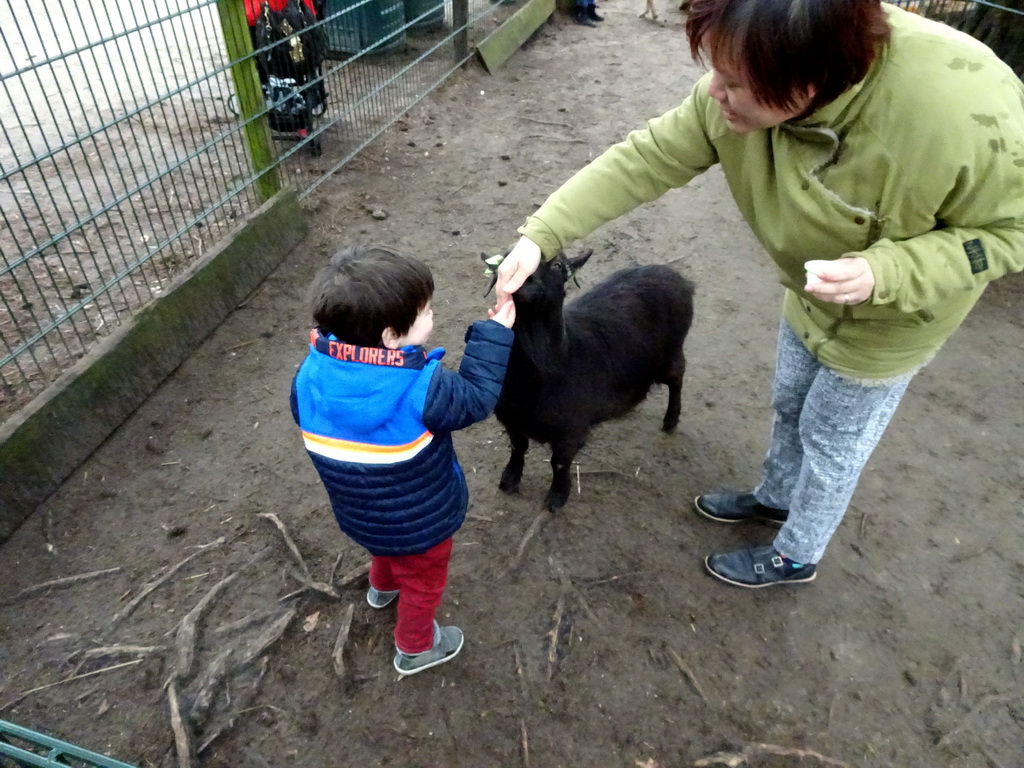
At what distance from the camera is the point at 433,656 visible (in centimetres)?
246

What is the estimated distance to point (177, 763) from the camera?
87.0 inches

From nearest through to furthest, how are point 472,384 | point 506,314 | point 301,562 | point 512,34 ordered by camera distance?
point 472,384 → point 506,314 → point 301,562 → point 512,34

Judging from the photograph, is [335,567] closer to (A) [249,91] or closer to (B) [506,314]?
(B) [506,314]

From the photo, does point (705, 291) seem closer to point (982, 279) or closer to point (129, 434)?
point (982, 279)

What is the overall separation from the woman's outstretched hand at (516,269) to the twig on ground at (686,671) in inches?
58.2

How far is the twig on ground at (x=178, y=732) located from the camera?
86.6 inches

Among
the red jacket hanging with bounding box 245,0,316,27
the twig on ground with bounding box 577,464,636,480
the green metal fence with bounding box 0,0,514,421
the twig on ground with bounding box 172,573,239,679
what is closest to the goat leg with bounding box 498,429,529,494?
the twig on ground with bounding box 577,464,636,480

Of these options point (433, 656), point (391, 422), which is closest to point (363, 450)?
point (391, 422)

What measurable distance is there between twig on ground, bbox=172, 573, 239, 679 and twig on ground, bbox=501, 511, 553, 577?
110 centimetres

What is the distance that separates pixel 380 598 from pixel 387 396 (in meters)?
1.23

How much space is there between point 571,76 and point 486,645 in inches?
275

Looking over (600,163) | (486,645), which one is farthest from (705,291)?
(486,645)

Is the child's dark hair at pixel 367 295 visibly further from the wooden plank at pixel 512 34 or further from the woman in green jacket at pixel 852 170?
the wooden plank at pixel 512 34

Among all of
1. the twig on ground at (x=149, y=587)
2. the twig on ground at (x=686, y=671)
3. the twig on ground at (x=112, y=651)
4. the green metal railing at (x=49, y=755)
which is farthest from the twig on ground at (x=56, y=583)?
the twig on ground at (x=686, y=671)
